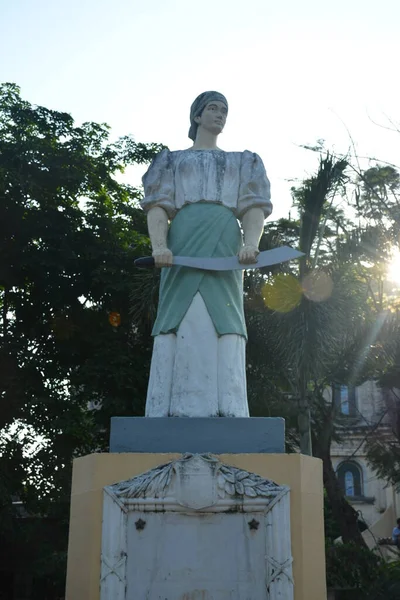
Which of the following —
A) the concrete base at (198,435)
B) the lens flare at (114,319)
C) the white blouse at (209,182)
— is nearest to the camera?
the concrete base at (198,435)

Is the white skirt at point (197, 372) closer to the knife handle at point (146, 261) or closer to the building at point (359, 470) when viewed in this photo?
the knife handle at point (146, 261)

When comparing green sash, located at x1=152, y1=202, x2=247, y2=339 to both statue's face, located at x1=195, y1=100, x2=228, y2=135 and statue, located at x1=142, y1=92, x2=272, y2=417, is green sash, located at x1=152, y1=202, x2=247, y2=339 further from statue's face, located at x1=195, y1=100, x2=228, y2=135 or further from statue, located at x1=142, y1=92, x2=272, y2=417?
statue's face, located at x1=195, y1=100, x2=228, y2=135

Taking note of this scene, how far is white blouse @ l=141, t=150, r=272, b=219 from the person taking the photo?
6.49 m

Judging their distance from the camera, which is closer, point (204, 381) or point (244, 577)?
point (244, 577)

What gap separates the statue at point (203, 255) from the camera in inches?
234

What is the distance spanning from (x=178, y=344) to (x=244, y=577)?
1755 mm

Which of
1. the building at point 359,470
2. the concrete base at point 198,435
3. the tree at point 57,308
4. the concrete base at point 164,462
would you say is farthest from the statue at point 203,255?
the building at point 359,470

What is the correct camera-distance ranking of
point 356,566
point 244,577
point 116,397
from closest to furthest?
point 244,577, point 356,566, point 116,397

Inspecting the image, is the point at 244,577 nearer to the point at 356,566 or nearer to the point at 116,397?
the point at 356,566

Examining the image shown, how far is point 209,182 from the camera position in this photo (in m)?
6.48

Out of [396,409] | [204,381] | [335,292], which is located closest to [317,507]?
[204,381]

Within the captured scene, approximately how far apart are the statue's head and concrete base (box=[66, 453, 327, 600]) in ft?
9.32

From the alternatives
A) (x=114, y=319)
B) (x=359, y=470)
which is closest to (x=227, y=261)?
(x=114, y=319)

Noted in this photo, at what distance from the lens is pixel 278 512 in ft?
17.0
